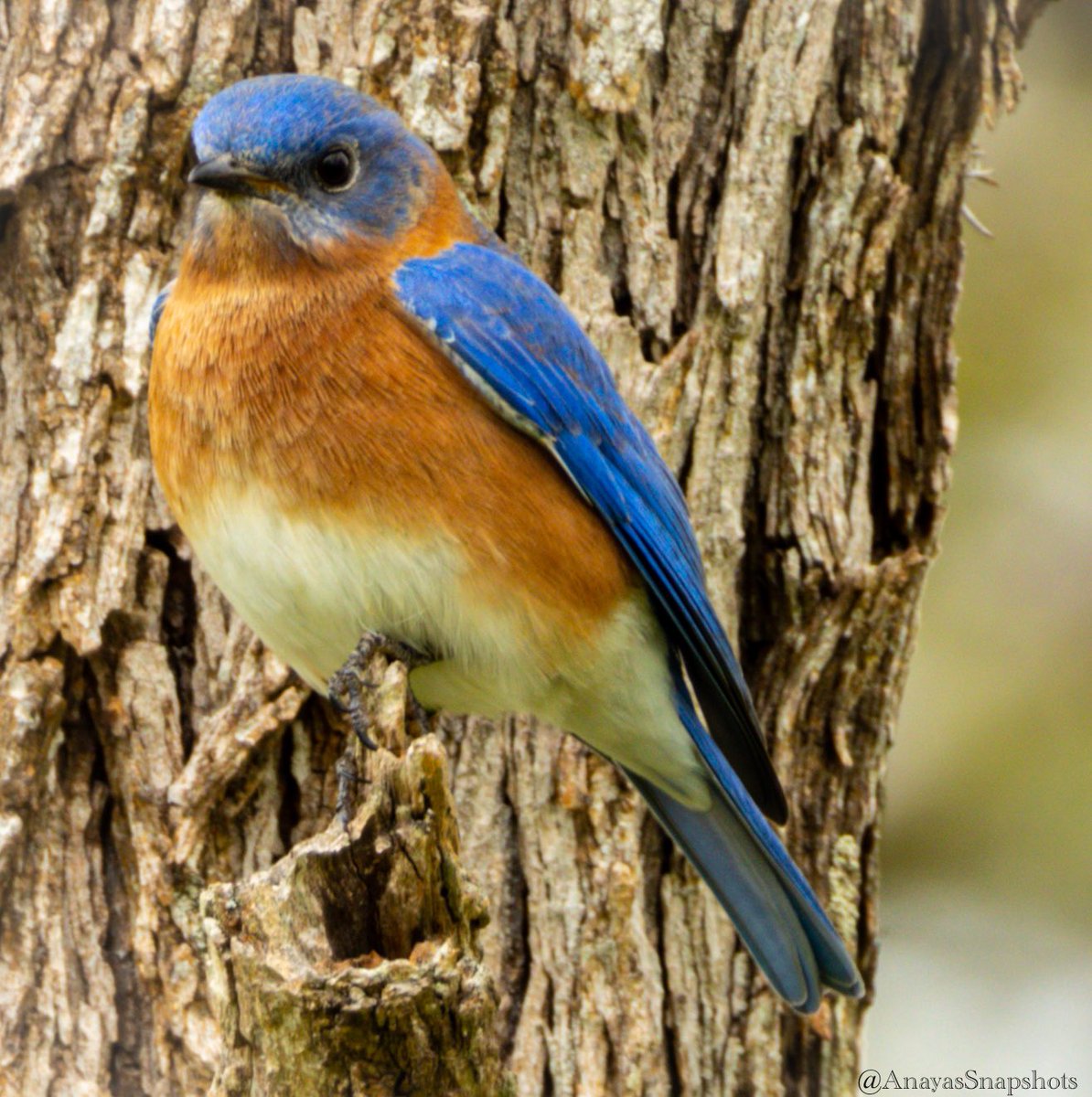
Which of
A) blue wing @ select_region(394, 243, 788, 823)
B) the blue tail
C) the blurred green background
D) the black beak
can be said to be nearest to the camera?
the black beak

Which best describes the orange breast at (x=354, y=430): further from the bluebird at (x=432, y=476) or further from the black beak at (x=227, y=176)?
the black beak at (x=227, y=176)

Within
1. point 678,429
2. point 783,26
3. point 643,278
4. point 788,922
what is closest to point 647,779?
point 788,922

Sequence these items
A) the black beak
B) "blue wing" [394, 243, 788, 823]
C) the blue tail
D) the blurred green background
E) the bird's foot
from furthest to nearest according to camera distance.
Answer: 1. the blurred green background
2. the blue tail
3. "blue wing" [394, 243, 788, 823]
4. the black beak
5. the bird's foot

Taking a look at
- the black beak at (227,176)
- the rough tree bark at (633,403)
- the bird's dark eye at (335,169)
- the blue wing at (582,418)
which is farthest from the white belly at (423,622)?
the bird's dark eye at (335,169)

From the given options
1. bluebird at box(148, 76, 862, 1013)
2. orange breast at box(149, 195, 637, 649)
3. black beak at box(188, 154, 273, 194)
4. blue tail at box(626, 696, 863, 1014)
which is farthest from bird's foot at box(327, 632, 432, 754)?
black beak at box(188, 154, 273, 194)

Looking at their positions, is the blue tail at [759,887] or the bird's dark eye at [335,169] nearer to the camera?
the bird's dark eye at [335,169]

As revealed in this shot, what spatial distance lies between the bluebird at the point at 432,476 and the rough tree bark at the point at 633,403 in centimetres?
24

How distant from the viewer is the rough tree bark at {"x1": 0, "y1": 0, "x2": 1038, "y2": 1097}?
12.6ft

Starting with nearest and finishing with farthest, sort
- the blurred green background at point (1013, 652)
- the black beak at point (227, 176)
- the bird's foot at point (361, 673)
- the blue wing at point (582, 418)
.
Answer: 1. the bird's foot at point (361, 673)
2. the black beak at point (227, 176)
3. the blue wing at point (582, 418)
4. the blurred green background at point (1013, 652)

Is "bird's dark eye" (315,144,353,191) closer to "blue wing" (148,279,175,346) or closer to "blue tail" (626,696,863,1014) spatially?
"blue wing" (148,279,175,346)

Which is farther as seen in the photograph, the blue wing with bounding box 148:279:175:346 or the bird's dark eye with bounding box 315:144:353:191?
the blue wing with bounding box 148:279:175:346

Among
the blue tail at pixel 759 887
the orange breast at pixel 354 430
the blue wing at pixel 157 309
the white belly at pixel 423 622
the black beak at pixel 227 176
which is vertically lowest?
the blue tail at pixel 759 887

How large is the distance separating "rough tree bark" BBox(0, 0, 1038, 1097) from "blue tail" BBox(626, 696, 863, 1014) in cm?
21

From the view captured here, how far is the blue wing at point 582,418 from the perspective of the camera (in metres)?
3.55
